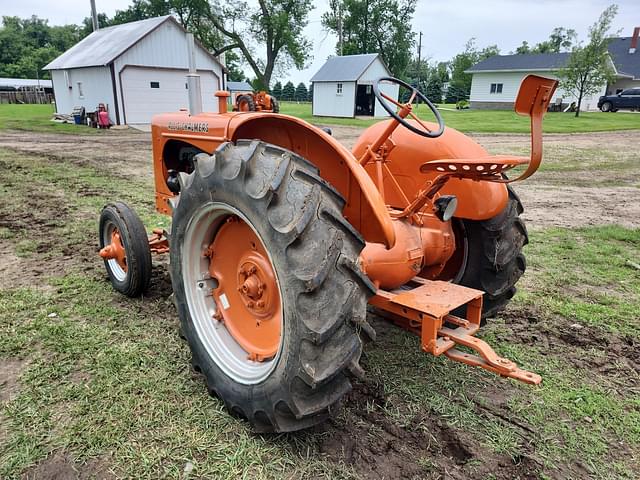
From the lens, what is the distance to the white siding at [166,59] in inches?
821

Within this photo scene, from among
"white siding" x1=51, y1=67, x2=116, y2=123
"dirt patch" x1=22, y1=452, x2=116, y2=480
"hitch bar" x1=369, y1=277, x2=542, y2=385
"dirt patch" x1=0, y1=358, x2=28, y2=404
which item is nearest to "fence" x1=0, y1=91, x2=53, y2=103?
"white siding" x1=51, y1=67, x2=116, y2=123

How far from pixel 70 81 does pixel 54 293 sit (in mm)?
23289

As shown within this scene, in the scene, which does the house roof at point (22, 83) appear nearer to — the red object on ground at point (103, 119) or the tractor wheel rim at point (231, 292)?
the red object on ground at point (103, 119)

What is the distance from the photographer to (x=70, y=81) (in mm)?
23172

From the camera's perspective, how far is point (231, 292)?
256 centimetres

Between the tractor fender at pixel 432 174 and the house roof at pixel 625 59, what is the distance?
5151 centimetres

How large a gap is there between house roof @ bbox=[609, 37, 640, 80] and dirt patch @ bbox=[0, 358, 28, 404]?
53.2m

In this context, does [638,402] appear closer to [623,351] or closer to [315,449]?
[623,351]

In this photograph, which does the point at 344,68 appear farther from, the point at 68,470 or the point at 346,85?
the point at 68,470

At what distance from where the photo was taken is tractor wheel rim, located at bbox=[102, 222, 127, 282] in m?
3.68

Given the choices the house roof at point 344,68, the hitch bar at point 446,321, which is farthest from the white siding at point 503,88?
the hitch bar at point 446,321

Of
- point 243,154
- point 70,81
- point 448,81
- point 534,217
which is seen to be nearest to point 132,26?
point 70,81

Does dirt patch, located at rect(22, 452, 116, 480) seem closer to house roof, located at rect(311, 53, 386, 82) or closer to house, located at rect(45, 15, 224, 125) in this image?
house, located at rect(45, 15, 224, 125)

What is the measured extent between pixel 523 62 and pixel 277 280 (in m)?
46.3
